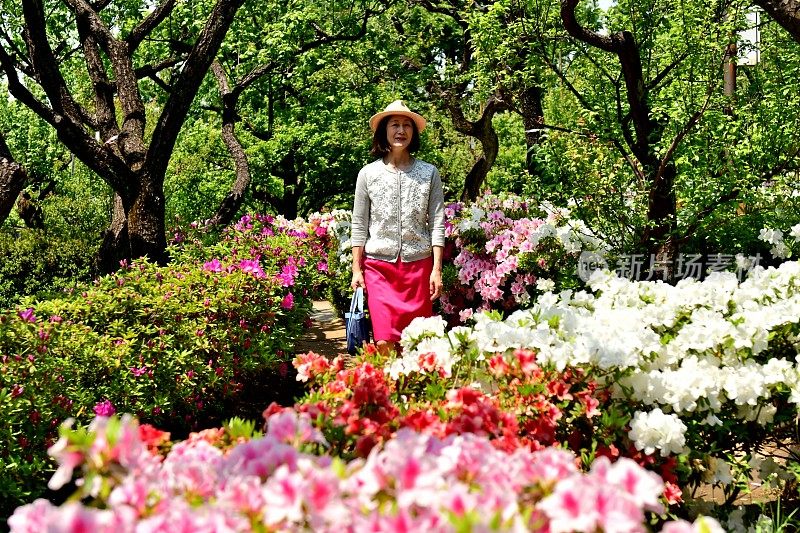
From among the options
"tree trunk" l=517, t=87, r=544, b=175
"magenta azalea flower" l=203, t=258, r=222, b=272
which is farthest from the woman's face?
"tree trunk" l=517, t=87, r=544, b=175

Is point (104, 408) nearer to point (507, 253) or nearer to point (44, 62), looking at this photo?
point (507, 253)

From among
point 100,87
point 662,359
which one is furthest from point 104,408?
point 100,87

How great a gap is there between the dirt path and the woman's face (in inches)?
123

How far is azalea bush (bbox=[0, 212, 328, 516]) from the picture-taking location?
10.8 ft

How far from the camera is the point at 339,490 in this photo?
1.27 m

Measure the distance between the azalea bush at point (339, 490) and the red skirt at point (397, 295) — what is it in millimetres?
2808

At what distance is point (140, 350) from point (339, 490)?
300 cm

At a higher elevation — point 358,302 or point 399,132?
point 399,132

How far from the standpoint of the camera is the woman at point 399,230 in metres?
4.34

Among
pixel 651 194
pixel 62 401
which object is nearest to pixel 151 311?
pixel 62 401

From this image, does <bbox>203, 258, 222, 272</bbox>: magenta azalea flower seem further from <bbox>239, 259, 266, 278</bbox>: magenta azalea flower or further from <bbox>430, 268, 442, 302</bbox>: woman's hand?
<bbox>430, 268, 442, 302</bbox>: woman's hand

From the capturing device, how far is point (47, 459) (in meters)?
3.37

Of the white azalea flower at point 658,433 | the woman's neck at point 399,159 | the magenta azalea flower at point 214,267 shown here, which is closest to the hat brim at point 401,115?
the woman's neck at point 399,159

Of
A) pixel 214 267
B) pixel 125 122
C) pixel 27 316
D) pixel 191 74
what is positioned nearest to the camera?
pixel 27 316
